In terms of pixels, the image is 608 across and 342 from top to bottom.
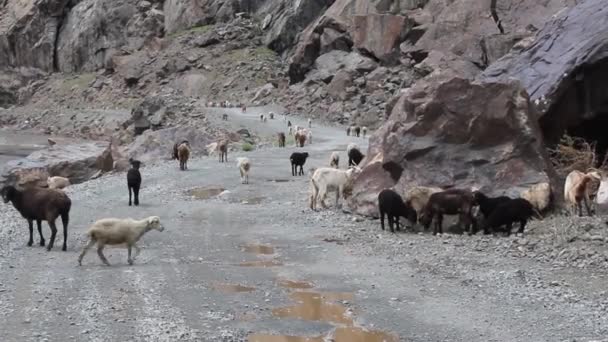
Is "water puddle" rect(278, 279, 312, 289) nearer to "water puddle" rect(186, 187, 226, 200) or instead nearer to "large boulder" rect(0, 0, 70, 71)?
"water puddle" rect(186, 187, 226, 200)

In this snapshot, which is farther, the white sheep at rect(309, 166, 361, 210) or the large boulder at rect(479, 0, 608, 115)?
the white sheep at rect(309, 166, 361, 210)

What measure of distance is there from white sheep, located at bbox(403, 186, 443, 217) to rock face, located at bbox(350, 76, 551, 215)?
63cm

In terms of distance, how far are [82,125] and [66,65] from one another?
31.7m

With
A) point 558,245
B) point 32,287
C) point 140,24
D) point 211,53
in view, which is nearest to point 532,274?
point 558,245

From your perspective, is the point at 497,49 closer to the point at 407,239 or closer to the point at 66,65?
the point at 407,239

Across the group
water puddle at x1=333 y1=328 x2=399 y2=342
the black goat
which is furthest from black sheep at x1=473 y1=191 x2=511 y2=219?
the black goat

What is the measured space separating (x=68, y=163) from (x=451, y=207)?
2053cm

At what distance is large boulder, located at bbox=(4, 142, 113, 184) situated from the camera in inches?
1231

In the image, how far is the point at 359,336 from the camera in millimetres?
9695

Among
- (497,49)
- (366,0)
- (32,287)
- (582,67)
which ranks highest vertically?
(366,0)

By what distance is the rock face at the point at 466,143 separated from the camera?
683 inches

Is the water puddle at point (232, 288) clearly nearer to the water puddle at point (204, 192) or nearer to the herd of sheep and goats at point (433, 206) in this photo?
the herd of sheep and goats at point (433, 206)

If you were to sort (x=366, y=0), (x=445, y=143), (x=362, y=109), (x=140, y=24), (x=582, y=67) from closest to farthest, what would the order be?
(x=445, y=143) < (x=582, y=67) < (x=362, y=109) < (x=366, y=0) < (x=140, y=24)

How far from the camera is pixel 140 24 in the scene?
10731 centimetres
